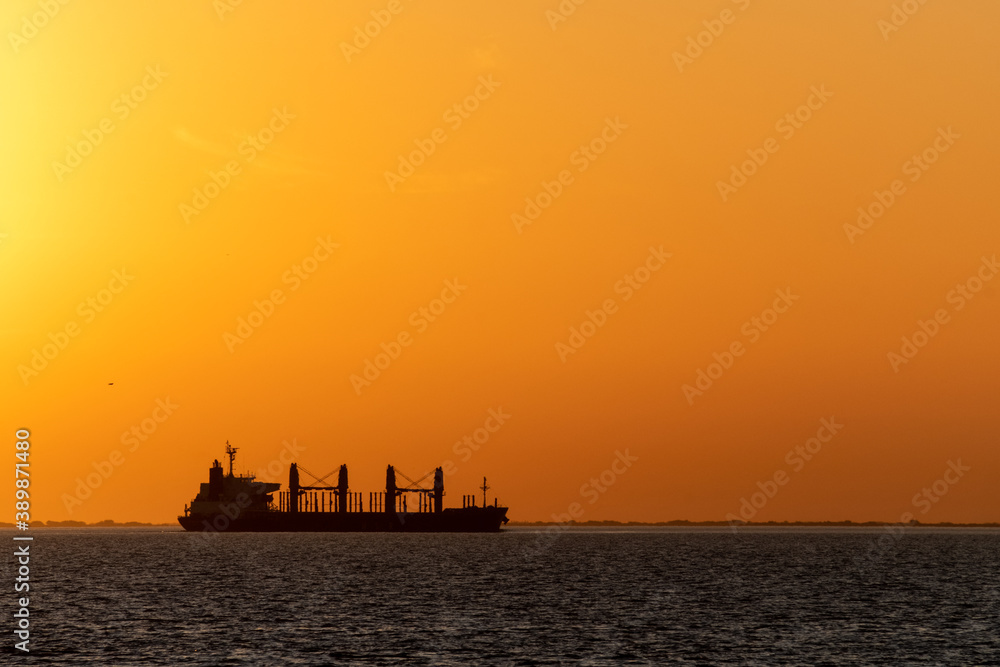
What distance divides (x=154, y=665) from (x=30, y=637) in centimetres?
1187

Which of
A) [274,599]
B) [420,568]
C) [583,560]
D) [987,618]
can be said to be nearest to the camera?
[987,618]

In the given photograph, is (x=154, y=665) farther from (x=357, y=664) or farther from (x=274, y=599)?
(x=274, y=599)

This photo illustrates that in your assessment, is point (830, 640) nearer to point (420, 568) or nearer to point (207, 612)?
point (207, 612)

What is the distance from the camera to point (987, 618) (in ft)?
223

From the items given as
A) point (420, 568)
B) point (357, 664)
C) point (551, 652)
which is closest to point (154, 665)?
point (357, 664)

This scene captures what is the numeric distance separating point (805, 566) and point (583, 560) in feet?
85.1

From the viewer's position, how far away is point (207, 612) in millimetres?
69625

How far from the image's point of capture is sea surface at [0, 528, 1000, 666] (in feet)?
171

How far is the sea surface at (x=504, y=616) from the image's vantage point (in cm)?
5212

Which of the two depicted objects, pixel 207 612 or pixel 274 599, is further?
pixel 274 599

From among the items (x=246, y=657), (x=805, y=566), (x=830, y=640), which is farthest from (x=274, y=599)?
(x=805, y=566)

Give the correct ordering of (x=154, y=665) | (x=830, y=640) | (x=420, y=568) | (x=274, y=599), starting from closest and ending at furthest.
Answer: (x=154, y=665) → (x=830, y=640) → (x=274, y=599) → (x=420, y=568)

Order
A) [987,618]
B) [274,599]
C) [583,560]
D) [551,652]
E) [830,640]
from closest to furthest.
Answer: [551,652] < [830,640] < [987,618] < [274,599] < [583,560]

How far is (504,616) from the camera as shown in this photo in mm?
67750
